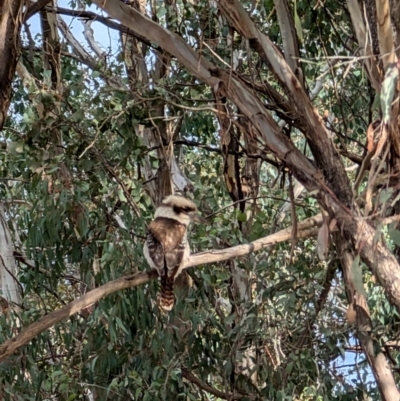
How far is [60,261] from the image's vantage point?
11.2 ft

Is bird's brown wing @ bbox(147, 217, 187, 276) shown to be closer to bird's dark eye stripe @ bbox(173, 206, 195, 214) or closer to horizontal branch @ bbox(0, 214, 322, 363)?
bird's dark eye stripe @ bbox(173, 206, 195, 214)

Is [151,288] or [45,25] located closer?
[151,288]

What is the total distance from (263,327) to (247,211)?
25.6 inches

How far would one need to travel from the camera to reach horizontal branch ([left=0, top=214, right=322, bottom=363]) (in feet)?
7.20

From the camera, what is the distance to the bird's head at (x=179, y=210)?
121 inches

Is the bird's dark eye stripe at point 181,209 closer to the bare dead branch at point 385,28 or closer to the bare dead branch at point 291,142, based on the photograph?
the bare dead branch at point 291,142

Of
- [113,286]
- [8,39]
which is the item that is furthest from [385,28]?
[8,39]

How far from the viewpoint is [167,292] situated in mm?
2938

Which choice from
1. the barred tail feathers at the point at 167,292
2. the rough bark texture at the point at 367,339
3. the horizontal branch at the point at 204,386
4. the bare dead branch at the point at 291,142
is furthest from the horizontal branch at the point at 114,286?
the horizontal branch at the point at 204,386

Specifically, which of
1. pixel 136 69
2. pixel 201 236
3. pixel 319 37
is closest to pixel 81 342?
pixel 201 236

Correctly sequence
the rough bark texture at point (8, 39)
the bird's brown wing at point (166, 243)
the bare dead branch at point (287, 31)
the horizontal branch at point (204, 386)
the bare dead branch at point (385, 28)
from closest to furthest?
the bare dead branch at point (385, 28), the rough bark texture at point (8, 39), the bare dead branch at point (287, 31), the bird's brown wing at point (166, 243), the horizontal branch at point (204, 386)

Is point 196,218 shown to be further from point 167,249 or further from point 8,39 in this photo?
point 8,39

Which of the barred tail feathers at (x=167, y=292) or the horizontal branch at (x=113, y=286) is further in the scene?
the barred tail feathers at (x=167, y=292)

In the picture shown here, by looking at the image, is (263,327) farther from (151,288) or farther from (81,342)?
(81,342)
